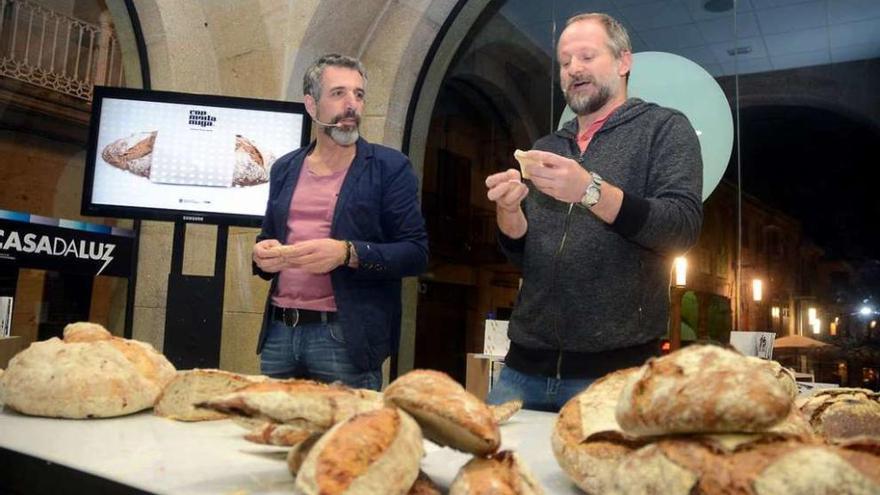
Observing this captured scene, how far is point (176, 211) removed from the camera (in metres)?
2.71

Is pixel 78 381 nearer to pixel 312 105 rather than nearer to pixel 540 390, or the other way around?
pixel 540 390

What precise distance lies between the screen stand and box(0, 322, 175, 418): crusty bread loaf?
1529 mm

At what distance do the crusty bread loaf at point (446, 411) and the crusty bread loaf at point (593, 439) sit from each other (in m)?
0.11

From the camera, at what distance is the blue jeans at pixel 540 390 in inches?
55.9

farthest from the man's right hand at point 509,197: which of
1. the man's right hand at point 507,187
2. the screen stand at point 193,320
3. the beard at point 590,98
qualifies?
the screen stand at point 193,320

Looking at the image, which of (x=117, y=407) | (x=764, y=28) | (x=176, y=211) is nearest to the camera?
(x=117, y=407)

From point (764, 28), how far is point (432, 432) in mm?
3529

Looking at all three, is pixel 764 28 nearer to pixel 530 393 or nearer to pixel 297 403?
pixel 530 393

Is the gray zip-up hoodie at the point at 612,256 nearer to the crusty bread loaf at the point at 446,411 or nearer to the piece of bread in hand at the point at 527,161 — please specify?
the piece of bread in hand at the point at 527,161

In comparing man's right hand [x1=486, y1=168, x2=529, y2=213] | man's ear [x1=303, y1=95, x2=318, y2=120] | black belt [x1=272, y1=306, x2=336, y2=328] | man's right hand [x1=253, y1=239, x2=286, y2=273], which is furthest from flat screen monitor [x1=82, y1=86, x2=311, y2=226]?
man's right hand [x1=486, y1=168, x2=529, y2=213]

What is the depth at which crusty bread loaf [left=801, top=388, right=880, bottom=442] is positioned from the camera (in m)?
0.81

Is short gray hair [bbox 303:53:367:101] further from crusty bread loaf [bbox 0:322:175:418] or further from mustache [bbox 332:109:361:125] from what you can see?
crusty bread loaf [bbox 0:322:175:418]

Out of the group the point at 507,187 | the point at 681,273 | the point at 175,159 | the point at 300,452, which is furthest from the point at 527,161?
the point at 681,273

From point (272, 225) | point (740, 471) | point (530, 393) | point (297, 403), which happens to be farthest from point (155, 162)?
point (740, 471)
